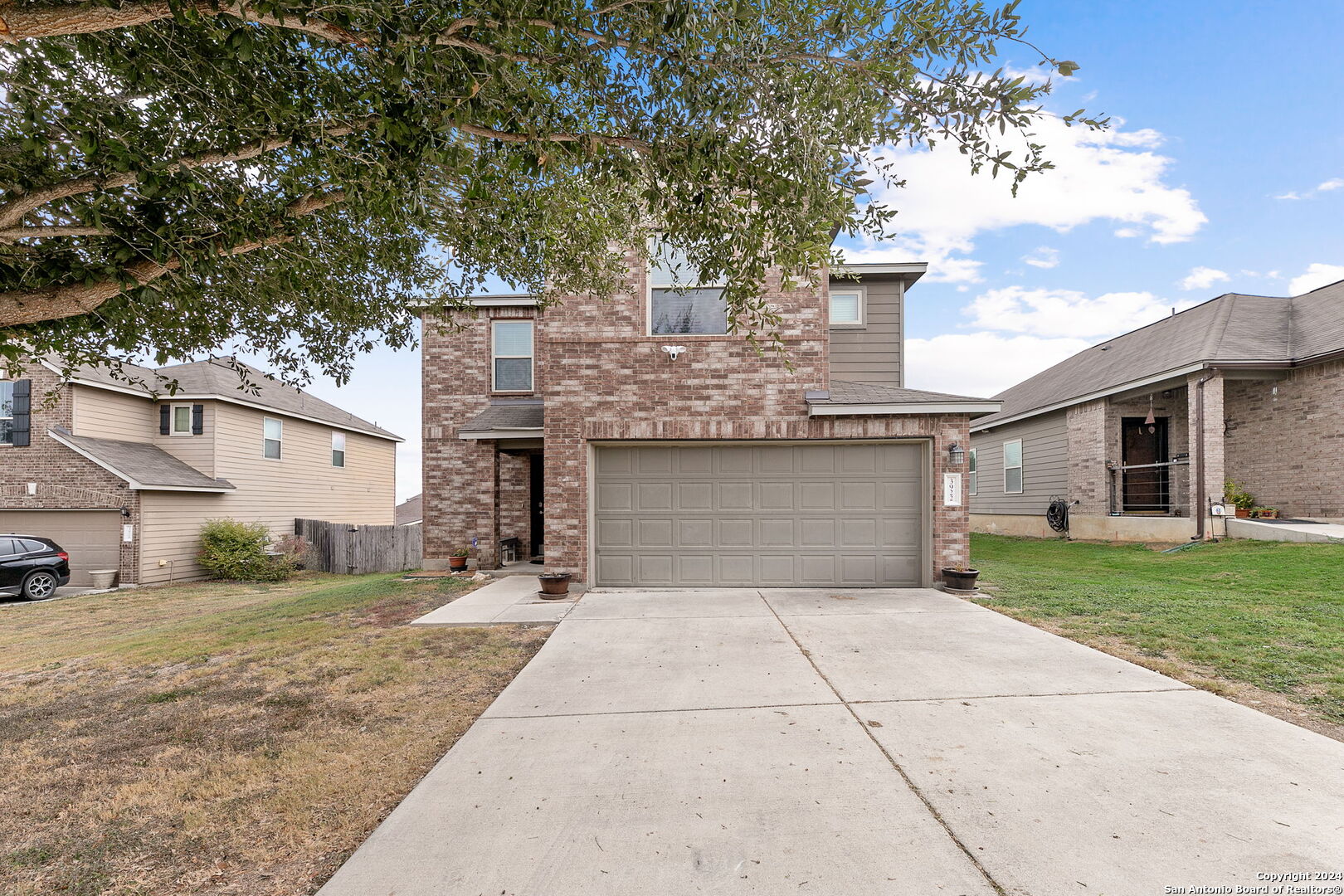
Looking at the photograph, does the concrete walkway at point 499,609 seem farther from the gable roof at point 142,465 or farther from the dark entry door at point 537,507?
the gable roof at point 142,465

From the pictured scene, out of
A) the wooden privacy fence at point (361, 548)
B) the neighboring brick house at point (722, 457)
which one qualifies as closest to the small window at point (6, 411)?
the wooden privacy fence at point (361, 548)

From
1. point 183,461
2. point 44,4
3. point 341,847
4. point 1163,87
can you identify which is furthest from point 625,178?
point 183,461

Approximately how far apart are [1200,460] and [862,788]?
1410 cm

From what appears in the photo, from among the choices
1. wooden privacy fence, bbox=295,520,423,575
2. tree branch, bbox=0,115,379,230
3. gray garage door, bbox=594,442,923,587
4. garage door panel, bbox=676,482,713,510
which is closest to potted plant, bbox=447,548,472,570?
gray garage door, bbox=594,442,923,587

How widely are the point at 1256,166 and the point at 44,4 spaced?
1920cm

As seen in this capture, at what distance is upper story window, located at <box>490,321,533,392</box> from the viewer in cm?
Result: 1285

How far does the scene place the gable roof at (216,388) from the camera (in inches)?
567

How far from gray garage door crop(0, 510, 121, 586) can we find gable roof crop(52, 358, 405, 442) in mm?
3167

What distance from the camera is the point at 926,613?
7.05m

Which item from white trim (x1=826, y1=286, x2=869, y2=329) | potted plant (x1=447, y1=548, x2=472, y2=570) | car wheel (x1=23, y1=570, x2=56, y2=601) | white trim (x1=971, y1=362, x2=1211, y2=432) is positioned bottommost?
car wheel (x1=23, y1=570, x2=56, y2=601)

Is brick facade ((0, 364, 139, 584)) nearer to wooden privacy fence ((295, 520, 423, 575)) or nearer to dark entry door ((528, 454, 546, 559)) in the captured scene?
wooden privacy fence ((295, 520, 423, 575))

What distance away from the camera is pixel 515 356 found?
1288cm

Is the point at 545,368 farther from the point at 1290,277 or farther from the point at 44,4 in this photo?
the point at 1290,277

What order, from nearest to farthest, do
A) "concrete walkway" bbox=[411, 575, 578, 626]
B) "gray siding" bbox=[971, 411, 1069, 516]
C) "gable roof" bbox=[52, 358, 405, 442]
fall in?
"concrete walkway" bbox=[411, 575, 578, 626] < "gable roof" bbox=[52, 358, 405, 442] < "gray siding" bbox=[971, 411, 1069, 516]
